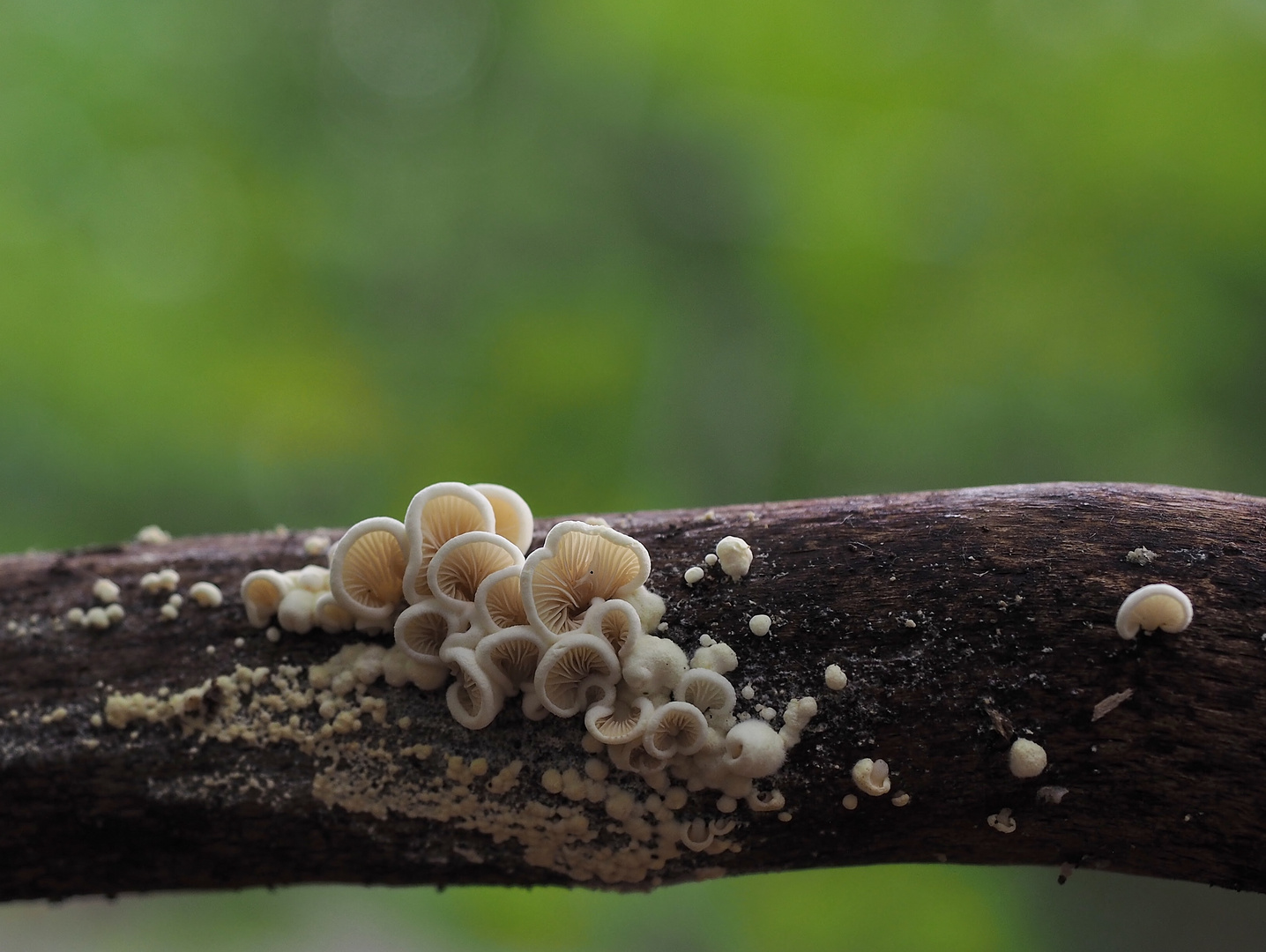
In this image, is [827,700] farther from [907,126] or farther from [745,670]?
[907,126]

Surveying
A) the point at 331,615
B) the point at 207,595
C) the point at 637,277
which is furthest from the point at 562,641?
the point at 637,277

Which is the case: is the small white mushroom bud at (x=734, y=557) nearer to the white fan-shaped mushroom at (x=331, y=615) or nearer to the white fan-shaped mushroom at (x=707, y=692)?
the white fan-shaped mushroom at (x=707, y=692)

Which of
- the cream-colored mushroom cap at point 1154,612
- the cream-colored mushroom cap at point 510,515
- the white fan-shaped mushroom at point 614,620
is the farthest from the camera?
the cream-colored mushroom cap at point 510,515

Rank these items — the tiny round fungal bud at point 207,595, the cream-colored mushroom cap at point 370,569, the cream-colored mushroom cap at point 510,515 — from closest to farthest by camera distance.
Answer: the cream-colored mushroom cap at point 370,569
the cream-colored mushroom cap at point 510,515
the tiny round fungal bud at point 207,595

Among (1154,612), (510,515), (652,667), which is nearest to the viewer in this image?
(1154,612)

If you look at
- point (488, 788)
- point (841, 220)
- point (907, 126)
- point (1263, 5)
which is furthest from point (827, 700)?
point (1263, 5)

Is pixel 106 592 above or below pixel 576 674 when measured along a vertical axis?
below

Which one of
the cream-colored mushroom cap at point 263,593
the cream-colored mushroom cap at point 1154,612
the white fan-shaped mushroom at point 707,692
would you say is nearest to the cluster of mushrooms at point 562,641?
the white fan-shaped mushroom at point 707,692

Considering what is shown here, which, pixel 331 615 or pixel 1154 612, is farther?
pixel 331 615

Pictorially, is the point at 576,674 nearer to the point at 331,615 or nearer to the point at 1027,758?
the point at 331,615
